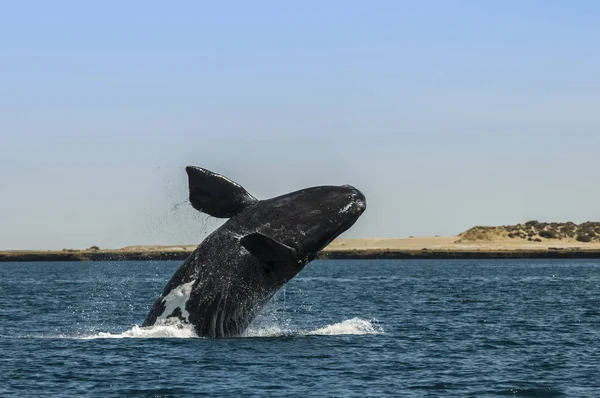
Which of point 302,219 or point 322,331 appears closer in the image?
point 302,219

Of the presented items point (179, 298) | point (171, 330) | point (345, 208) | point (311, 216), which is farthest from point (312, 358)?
point (345, 208)

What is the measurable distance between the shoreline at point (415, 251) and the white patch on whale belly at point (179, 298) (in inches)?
4527

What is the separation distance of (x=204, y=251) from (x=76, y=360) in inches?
142

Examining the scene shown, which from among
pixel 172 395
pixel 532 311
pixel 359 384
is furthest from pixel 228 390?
pixel 532 311

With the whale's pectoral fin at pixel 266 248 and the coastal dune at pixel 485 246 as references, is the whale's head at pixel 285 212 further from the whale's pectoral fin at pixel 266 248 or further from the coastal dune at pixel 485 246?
the coastal dune at pixel 485 246

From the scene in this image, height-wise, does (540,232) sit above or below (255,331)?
above

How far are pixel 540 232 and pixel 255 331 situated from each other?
419 feet

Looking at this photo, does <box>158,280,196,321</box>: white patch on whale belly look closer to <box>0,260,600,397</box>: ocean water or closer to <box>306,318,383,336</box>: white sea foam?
<box>0,260,600,397</box>: ocean water

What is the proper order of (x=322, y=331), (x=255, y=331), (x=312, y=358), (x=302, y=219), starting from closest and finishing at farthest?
(x=302, y=219)
(x=312, y=358)
(x=255, y=331)
(x=322, y=331)

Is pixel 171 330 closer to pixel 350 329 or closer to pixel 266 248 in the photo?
A: pixel 266 248

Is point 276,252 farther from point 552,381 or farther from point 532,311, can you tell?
point 532,311

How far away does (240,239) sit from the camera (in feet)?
65.0

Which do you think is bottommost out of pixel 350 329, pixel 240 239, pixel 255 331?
pixel 350 329

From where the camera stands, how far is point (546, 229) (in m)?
150
